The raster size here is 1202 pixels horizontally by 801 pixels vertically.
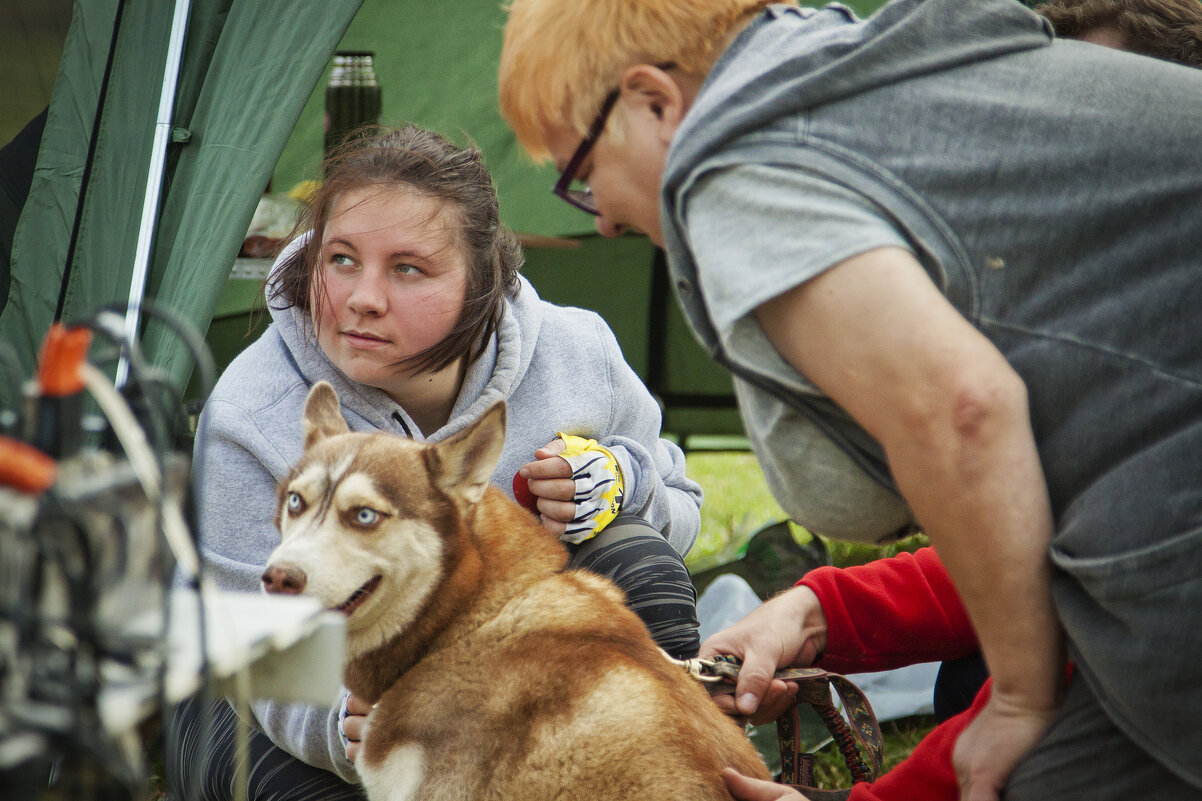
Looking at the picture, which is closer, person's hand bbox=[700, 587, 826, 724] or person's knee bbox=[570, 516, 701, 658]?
person's hand bbox=[700, 587, 826, 724]

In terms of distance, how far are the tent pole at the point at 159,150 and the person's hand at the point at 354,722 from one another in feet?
5.02

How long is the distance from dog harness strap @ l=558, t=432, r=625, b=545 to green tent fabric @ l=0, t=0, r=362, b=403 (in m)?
1.30

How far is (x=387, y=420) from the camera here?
2260 millimetres

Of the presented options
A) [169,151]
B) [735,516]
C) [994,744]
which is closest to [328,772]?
[994,744]

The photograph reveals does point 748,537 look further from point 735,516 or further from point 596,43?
point 596,43

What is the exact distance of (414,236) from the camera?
7.13 ft

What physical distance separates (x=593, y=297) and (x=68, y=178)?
8.84ft

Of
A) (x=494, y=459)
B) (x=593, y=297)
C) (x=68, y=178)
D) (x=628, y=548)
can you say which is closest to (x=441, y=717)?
(x=494, y=459)

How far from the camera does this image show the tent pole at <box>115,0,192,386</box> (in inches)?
115

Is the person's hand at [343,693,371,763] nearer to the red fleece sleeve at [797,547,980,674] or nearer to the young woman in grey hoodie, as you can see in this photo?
the young woman in grey hoodie

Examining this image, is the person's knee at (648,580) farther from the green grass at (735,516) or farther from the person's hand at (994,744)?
the green grass at (735,516)

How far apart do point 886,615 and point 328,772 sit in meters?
1.21

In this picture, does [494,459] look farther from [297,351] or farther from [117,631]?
[117,631]

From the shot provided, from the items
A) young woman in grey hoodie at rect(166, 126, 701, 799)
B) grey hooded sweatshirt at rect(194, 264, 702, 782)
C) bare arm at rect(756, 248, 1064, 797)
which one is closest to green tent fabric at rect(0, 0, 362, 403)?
young woman in grey hoodie at rect(166, 126, 701, 799)
